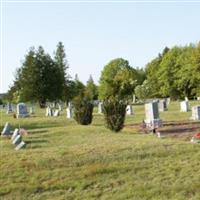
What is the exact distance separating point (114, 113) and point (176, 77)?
67952 millimetres

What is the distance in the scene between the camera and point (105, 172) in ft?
36.4

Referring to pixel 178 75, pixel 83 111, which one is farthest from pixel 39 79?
pixel 83 111

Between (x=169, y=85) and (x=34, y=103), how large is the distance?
2718 cm

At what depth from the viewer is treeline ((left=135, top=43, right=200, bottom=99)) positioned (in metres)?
76.1

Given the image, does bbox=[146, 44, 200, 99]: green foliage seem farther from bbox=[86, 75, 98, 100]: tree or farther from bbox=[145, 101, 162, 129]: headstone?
bbox=[145, 101, 162, 129]: headstone

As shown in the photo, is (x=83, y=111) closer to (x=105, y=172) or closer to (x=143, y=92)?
(x=105, y=172)

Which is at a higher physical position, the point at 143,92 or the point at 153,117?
the point at 143,92

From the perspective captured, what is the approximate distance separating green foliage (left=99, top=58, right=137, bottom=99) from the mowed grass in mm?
82056

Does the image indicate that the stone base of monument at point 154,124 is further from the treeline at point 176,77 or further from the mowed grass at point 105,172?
the treeline at point 176,77

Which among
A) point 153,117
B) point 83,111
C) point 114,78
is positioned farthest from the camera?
point 114,78

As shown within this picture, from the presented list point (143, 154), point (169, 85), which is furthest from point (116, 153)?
point (169, 85)

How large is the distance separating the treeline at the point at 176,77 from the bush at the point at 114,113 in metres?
50.7

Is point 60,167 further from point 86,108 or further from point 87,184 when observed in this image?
point 86,108

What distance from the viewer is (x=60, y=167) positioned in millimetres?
11836
